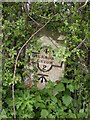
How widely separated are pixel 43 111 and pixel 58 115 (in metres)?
0.11

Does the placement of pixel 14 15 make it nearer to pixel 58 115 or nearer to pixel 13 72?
pixel 13 72

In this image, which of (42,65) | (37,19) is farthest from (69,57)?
(37,19)

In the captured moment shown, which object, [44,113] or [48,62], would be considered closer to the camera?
[44,113]

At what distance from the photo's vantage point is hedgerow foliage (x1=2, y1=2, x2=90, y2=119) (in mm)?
2125

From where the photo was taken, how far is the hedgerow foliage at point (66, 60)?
6.97 feet

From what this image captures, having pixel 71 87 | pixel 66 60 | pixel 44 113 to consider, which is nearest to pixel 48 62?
pixel 66 60

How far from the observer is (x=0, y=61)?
2.15 m

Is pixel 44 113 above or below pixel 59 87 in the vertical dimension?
below

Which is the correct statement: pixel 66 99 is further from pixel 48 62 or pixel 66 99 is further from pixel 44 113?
pixel 48 62

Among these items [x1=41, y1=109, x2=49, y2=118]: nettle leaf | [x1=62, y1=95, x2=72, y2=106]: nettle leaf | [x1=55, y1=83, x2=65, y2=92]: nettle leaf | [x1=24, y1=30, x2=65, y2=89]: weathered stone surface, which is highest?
[x1=24, y1=30, x2=65, y2=89]: weathered stone surface

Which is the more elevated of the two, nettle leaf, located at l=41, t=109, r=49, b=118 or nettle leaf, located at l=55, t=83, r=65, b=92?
nettle leaf, located at l=55, t=83, r=65, b=92

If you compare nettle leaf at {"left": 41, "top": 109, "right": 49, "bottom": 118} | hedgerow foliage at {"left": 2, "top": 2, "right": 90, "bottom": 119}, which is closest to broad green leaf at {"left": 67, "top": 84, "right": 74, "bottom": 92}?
hedgerow foliage at {"left": 2, "top": 2, "right": 90, "bottom": 119}

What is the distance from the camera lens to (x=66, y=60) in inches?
85.9

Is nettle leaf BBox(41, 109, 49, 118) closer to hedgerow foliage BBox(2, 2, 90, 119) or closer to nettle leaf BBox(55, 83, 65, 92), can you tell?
hedgerow foliage BBox(2, 2, 90, 119)
